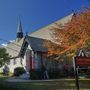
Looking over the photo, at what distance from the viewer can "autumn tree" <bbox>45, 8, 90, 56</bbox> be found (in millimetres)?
26614

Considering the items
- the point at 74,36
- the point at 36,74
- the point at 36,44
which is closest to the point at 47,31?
the point at 36,44

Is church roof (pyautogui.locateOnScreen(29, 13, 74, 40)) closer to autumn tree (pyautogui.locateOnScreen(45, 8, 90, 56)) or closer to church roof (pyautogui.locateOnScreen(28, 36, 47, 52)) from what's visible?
church roof (pyautogui.locateOnScreen(28, 36, 47, 52))

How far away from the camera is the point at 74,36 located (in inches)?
1192

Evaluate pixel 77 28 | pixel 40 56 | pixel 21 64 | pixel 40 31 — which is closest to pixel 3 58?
pixel 40 56

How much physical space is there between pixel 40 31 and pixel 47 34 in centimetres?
519

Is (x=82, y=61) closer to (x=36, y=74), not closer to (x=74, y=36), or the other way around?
(x=74, y=36)

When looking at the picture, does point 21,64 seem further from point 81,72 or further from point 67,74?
point 81,72

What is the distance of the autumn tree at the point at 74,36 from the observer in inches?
1048

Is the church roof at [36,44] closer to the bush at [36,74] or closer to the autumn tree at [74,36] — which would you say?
the bush at [36,74]

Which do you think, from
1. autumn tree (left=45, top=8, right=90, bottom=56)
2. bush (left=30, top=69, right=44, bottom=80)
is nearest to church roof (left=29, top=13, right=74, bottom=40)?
bush (left=30, top=69, right=44, bottom=80)

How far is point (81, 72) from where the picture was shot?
36.6 meters

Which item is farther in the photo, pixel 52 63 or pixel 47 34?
pixel 47 34

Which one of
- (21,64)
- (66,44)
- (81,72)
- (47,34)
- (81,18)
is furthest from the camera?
(47,34)

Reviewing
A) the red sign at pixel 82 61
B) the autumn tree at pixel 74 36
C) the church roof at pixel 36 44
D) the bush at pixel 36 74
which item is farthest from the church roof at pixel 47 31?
the red sign at pixel 82 61
